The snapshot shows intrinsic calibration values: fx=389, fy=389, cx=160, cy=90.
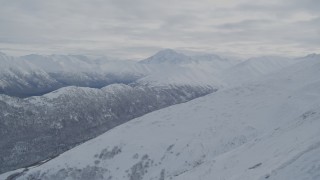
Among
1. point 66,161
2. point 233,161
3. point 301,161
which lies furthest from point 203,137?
point 301,161

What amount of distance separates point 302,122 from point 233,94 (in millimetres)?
113610

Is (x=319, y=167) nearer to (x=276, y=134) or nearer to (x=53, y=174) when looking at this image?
(x=276, y=134)

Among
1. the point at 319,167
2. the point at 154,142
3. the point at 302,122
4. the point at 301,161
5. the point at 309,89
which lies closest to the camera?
the point at 319,167

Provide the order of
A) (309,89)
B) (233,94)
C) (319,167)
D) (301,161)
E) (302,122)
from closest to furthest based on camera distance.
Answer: (319,167) → (301,161) → (302,122) → (309,89) → (233,94)

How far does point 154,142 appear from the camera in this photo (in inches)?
5866

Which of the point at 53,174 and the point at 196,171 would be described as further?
the point at 53,174

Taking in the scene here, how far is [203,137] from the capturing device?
14300 centimetres

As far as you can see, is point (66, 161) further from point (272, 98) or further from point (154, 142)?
point (272, 98)

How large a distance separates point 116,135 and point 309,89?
274 ft

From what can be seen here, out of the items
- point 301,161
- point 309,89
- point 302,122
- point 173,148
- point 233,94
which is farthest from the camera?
point 233,94

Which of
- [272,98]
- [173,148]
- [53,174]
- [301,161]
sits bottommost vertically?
[53,174]

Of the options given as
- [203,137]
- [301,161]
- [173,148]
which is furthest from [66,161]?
[301,161]

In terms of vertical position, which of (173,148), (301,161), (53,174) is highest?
(301,161)

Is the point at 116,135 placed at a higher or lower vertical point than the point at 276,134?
lower
